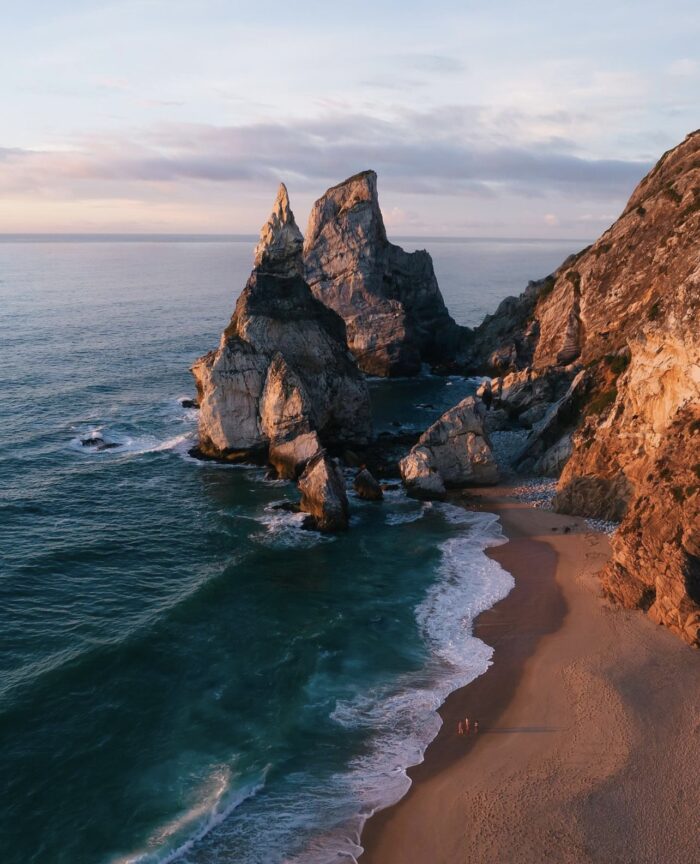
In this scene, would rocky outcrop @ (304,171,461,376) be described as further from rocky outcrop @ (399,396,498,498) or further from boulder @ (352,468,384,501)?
boulder @ (352,468,384,501)

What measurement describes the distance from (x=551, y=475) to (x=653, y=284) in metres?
22.8

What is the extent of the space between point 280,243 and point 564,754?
160 feet

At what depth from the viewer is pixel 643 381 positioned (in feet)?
146

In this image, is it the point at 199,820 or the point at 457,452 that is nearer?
the point at 199,820

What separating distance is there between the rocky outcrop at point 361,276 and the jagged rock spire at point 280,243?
2889cm

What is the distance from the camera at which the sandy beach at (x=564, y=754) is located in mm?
22594

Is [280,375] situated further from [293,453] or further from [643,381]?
[643,381]

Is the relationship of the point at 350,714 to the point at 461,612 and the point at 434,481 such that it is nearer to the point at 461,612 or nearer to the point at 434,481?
the point at 461,612

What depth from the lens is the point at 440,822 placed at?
2367 centimetres

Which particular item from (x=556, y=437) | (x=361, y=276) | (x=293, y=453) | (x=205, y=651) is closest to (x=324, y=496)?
(x=293, y=453)

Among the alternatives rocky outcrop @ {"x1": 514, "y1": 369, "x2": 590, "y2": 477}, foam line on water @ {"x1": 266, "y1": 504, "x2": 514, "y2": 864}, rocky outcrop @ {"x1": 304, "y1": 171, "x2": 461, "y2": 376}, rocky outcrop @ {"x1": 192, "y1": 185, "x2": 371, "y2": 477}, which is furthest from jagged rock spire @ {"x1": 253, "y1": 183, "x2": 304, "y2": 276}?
foam line on water @ {"x1": 266, "y1": 504, "x2": 514, "y2": 864}

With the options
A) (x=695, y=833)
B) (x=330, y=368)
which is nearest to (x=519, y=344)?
(x=330, y=368)

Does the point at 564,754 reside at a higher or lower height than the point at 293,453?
lower

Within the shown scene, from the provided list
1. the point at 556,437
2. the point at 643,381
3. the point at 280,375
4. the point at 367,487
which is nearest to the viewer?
the point at 643,381
